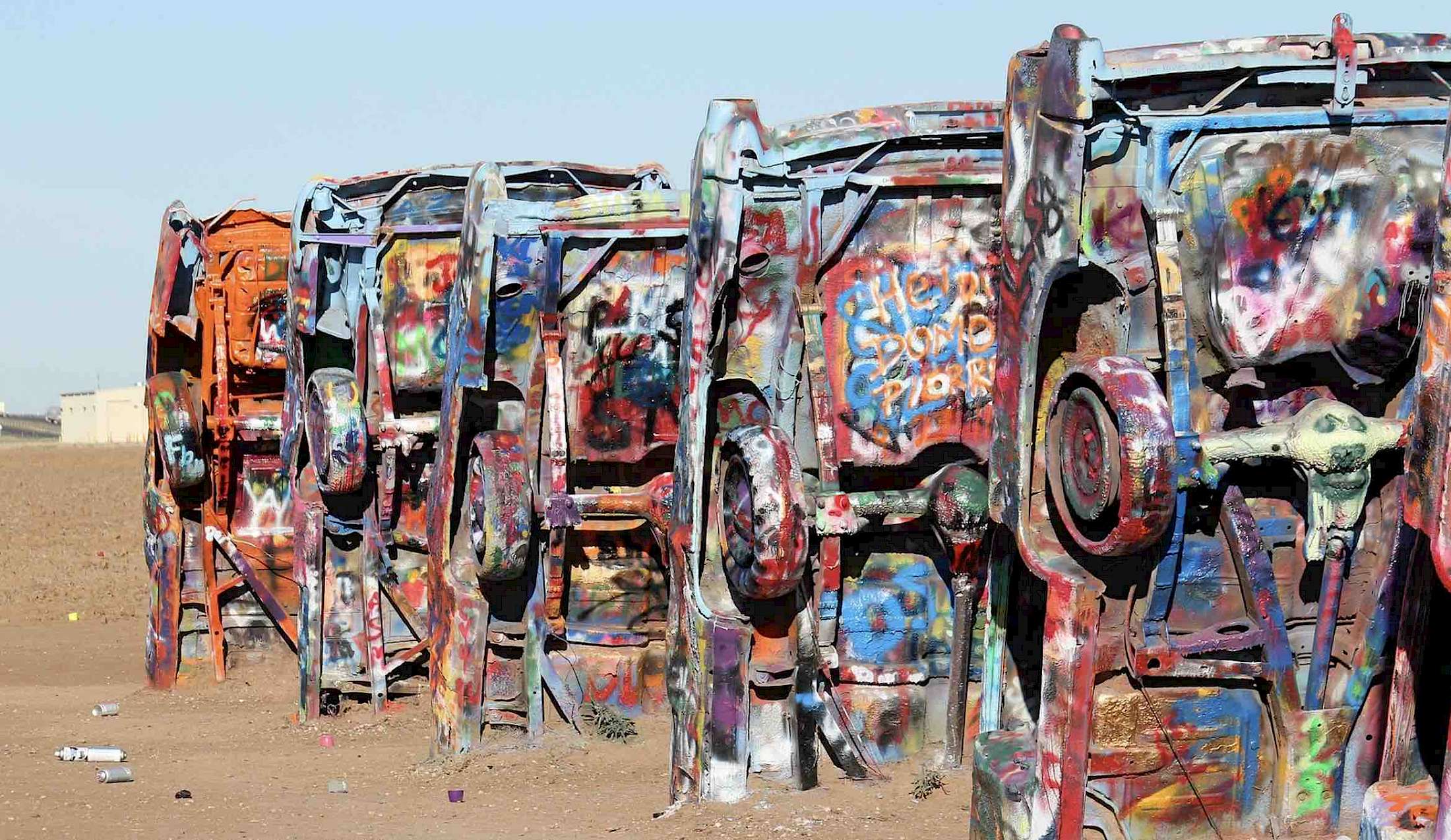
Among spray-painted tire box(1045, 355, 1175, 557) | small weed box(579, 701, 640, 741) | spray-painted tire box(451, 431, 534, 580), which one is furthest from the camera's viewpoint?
small weed box(579, 701, 640, 741)

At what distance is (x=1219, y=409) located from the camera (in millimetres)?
7164

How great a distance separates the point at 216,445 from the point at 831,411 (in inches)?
237

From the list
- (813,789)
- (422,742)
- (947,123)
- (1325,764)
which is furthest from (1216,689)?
(422,742)

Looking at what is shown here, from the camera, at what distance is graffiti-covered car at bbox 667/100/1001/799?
8992 millimetres

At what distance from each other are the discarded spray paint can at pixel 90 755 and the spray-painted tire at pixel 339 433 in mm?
2013

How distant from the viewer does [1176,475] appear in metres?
6.83

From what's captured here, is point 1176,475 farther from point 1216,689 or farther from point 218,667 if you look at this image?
point 218,667

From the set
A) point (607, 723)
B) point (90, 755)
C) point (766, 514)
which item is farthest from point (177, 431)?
point (766, 514)

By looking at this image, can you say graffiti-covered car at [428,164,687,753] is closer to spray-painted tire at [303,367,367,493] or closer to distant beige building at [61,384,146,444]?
spray-painted tire at [303,367,367,493]

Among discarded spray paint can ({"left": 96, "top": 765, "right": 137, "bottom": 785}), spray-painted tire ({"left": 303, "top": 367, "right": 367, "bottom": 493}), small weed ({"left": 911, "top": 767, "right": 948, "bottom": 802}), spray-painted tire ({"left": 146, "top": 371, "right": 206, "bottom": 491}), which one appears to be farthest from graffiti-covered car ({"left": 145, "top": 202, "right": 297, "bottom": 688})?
small weed ({"left": 911, "top": 767, "right": 948, "bottom": 802})

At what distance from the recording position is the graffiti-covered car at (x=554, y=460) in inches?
417

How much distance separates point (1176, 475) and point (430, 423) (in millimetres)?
6043

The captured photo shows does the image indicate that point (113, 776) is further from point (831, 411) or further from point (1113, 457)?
point (1113, 457)

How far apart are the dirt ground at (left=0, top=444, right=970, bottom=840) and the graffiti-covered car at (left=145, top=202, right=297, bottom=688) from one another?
40 cm
